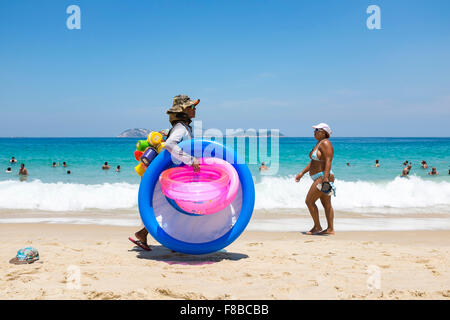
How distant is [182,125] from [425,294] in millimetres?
2747

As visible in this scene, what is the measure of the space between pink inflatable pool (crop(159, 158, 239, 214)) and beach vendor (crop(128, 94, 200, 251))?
17 cm

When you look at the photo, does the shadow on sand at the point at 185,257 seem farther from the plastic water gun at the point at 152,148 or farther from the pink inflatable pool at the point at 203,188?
the plastic water gun at the point at 152,148

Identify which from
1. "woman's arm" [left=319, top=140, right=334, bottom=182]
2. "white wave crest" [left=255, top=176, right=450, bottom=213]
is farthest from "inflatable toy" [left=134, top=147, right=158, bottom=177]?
"white wave crest" [left=255, top=176, right=450, bottom=213]

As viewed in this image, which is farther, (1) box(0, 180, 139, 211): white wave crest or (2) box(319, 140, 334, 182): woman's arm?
(1) box(0, 180, 139, 211): white wave crest

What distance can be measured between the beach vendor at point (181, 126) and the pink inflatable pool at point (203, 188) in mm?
174

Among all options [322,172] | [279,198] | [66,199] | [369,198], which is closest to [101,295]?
[322,172]

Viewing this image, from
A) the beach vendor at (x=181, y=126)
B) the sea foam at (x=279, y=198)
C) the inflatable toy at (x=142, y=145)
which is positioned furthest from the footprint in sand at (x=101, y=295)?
the sea foam at (x=279, y=198)

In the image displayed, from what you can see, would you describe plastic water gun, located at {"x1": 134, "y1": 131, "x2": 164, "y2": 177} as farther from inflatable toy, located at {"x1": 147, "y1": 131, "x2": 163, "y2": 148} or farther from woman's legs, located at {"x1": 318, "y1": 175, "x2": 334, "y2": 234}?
woman's legs, located at {"x1": 318, "y1": 175, "x2": 334, "y2": 234}

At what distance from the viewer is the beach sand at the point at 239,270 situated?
10.00ft

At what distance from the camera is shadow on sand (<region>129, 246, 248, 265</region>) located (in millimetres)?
4184

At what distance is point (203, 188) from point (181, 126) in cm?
72

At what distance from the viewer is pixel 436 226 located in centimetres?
684
